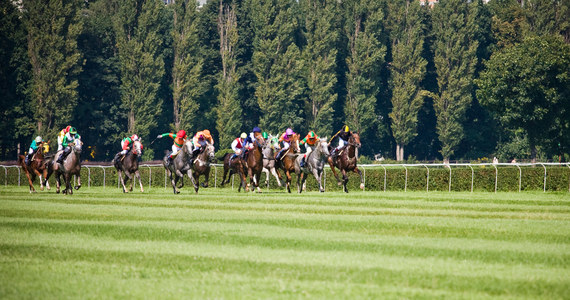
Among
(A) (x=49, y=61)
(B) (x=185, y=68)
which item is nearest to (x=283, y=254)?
(A) (x=49, y=61)

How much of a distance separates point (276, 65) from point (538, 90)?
23.7 meters

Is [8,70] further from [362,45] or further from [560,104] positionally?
[560,104]

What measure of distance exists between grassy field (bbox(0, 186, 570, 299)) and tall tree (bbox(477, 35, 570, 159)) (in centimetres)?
4713

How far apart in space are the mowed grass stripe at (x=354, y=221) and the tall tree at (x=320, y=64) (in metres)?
57.0

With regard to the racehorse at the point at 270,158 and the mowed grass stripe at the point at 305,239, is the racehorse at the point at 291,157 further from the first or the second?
the mowed grass stripe at the point at 305,239

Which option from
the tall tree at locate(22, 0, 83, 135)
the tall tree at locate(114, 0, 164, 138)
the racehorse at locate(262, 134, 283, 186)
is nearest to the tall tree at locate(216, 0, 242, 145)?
the tall tree at locate(114, 0, 164, 138)

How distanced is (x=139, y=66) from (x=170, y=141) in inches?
340

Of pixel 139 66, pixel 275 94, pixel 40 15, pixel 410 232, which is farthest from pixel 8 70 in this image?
pixel 410 232

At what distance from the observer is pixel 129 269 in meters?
10.4

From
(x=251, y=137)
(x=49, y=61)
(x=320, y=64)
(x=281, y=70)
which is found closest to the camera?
(x=251, y=137)

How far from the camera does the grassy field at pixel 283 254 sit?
9.09 metres

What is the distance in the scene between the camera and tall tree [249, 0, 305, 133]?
7606 cm

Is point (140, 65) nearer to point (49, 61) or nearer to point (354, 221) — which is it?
point (49, 61)

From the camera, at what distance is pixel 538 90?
211 feet
